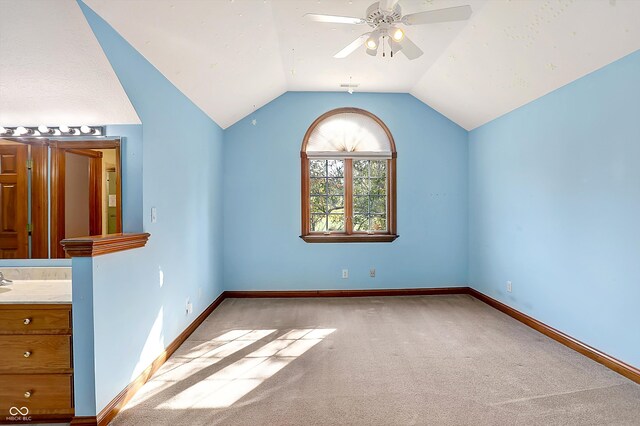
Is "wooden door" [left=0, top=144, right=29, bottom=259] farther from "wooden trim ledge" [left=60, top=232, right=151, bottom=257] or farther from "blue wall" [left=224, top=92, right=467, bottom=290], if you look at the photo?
"blue wall" [left=224, top=92, right=467, bottom=290]

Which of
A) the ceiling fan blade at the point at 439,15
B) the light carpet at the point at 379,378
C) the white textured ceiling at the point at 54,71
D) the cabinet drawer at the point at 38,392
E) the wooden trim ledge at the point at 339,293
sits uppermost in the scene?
the ceiling fan blade at the point at 439,15

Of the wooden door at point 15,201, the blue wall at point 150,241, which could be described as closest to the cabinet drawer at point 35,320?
the blue wall at point 150,241

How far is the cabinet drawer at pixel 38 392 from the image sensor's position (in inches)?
71.6

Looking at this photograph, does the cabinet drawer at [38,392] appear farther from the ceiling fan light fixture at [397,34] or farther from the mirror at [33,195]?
the ceiling fan light fixture at [397,34]

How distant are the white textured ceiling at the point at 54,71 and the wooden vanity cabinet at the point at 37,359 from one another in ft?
4.34

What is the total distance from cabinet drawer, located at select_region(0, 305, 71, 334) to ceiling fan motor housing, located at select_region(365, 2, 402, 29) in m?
2.63

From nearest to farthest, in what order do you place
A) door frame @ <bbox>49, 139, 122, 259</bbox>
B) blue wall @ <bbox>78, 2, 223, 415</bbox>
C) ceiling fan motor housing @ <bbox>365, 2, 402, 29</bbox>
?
blue wall @ <bbox>78, 2, 223, 415</bbox> < ceiling fan motor housing @ <bbox>365, 2, 402, 29</bbox> < door frame @ <bbox>49, 139, 122, 259</bbox>

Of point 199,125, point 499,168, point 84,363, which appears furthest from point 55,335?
point 499,168

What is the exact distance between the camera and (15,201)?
2.45 m

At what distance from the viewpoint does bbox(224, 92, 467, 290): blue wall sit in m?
4.54

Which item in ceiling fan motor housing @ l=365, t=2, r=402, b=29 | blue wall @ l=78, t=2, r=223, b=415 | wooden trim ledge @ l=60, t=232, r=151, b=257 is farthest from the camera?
ceiling fan motor housing @ l=365, t=2, r=402, b=29

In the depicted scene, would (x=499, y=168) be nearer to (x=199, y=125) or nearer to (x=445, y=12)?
(x=445, y=12)

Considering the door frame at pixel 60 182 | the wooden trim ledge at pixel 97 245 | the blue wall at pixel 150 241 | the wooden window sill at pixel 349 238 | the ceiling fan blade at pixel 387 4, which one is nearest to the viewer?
the wooden trim ledge at pixel 97 245

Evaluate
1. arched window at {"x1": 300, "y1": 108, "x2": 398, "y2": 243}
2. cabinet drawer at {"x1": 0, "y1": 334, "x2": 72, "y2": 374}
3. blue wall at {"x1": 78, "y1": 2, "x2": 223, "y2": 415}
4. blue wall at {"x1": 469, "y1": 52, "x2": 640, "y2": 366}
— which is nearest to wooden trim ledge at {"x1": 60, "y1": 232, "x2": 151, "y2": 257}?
blue wall at {"x1": 78, "y1": 2, "x2": 223, "y2": 415}
